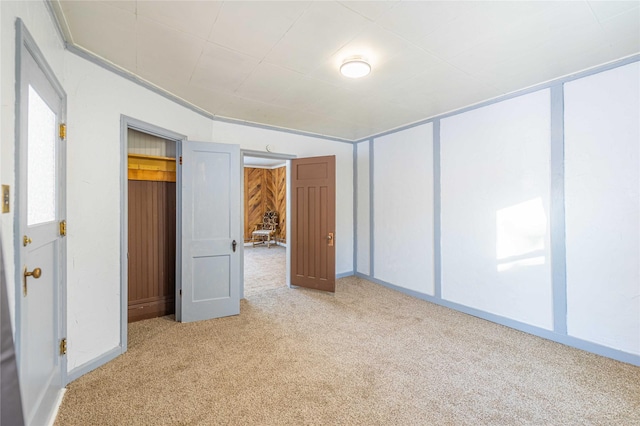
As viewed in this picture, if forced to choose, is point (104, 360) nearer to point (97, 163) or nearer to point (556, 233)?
point (97, 163)

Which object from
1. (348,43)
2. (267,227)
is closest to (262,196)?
(267,227)

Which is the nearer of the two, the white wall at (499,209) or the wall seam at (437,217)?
the white wall at (499,209)

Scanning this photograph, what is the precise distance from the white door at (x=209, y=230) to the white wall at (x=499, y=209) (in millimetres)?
2749

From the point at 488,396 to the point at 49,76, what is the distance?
356 cm

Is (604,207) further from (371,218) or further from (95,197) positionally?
(95,197)

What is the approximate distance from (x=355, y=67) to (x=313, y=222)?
2.47m

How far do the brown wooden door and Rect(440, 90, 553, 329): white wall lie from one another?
1577mm

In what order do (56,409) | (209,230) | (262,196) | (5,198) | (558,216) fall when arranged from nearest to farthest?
(5,198) → (56,409) → (558,216) → (209,230) → (262,196)

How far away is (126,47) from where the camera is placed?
2.12 meters

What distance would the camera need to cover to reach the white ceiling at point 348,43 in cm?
175

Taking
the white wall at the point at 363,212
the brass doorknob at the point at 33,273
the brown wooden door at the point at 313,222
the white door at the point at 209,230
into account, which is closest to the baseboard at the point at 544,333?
the white wall at the point at 363,212

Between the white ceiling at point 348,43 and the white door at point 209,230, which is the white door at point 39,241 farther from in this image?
the white door at point 209,230

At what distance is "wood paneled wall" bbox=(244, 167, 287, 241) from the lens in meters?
8.77

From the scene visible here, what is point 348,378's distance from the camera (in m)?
2.14
